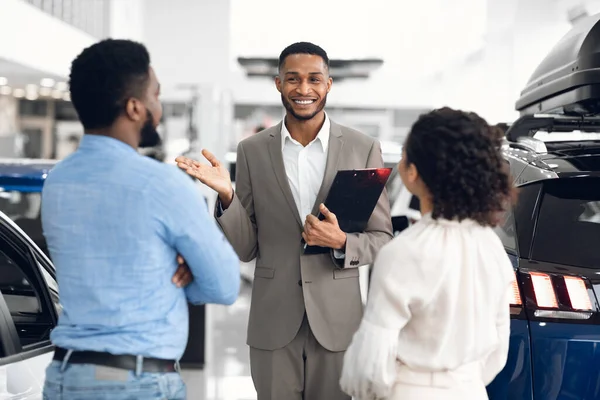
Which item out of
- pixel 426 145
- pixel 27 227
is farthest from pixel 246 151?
pixel 27 227

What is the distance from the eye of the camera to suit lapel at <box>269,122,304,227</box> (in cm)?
274

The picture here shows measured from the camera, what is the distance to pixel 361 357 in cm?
190

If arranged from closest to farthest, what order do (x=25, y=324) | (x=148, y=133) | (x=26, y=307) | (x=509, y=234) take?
(x=148, y=133) < (x=509, y=234) < (x=25, y=324) < (x=26, y=307)

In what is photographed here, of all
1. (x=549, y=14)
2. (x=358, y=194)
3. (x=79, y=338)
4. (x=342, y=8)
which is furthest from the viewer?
(x=342, y=8)

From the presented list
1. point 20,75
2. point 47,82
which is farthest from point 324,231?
point 47,82

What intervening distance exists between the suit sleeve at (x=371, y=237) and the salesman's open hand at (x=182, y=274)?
31.5 inches

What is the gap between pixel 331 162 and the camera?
275 centimetres

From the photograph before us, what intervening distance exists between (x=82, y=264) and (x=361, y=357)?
655 millimetres

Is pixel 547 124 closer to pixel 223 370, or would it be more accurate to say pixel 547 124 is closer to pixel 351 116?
pixel 223 370

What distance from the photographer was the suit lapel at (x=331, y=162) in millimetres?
2730

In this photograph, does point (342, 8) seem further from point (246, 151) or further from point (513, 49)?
point (246, 151)

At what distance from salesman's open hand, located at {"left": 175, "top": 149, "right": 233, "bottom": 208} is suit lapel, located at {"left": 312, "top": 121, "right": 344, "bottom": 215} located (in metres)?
0.30

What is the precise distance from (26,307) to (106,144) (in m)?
1.67

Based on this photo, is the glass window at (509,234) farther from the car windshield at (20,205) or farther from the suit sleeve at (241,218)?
the car windshield at (20,205)
